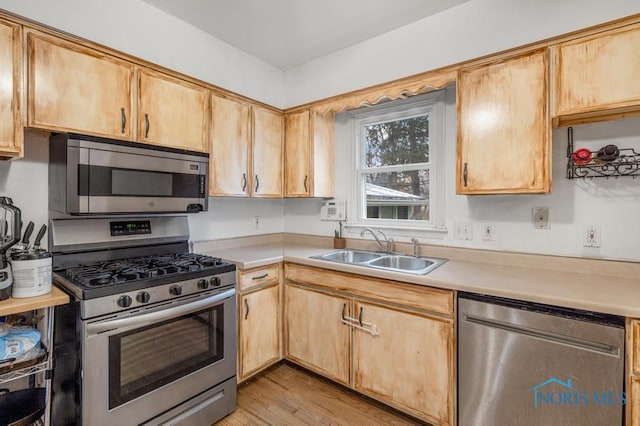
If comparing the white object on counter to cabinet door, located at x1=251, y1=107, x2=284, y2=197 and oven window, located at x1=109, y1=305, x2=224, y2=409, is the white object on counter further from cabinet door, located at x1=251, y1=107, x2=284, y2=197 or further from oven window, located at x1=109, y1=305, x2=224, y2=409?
cabinet door, located at x1=251, y1=107, x2=284, y2=197

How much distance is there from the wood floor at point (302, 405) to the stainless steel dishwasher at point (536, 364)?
0.56 meters

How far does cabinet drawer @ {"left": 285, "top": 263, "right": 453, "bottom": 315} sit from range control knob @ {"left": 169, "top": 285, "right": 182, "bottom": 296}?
2.91 ft

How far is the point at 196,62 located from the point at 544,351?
8.90 ft

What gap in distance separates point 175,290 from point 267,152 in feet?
4.77

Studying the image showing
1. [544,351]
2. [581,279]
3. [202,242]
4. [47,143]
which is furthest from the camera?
[202,242]

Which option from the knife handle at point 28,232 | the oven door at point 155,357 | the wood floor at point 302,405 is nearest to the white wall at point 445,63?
the knife handle at point 28,232

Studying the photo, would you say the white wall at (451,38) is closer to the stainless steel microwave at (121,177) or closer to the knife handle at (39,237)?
the stainless steel microwave at (121,177)

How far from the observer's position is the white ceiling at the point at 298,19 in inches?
78.1

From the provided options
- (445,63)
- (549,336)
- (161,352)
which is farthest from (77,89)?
(549,336)

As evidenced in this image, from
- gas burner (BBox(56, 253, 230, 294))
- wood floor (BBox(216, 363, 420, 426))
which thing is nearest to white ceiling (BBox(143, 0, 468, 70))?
gas burner (BBox(56, 253, 230, 294))

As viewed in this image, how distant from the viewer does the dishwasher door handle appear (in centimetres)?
127

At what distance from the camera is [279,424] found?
1866mm

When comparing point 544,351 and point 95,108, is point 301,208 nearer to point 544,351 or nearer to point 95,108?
point 95,108

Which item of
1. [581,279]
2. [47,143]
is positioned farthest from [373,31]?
[47,143]
